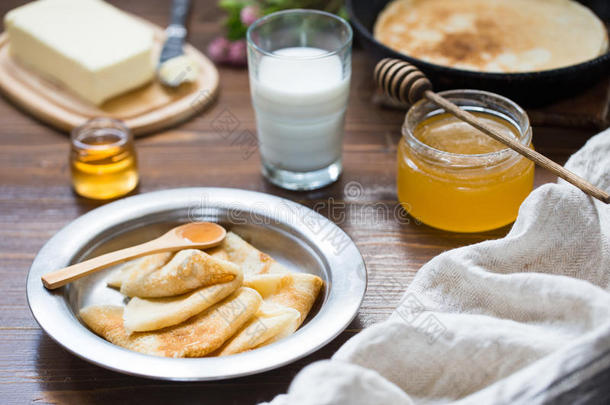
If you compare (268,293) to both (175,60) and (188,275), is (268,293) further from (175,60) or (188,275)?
(175,60)

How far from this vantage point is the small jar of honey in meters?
1.28

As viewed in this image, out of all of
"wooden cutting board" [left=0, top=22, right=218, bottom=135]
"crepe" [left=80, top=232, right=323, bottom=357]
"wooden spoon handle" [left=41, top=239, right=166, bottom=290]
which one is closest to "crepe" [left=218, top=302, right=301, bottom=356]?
"crepe" [left=80, top=232, right=323, bottom=357]

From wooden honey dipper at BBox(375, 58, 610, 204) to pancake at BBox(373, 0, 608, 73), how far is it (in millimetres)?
268

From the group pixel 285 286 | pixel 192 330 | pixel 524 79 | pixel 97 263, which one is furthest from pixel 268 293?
pixel 524 79

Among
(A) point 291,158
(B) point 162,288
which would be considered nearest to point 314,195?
(A) point 291,158

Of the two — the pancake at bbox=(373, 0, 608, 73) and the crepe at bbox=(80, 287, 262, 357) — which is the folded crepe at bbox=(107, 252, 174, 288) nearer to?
the crepe at bbox=(80, 287, 262, 357)

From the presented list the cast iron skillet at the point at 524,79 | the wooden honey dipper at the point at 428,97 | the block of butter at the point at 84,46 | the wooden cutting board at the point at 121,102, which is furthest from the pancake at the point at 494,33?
the block of butter at the point at 84,46

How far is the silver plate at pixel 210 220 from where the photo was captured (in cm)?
86

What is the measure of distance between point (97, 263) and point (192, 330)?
21cm

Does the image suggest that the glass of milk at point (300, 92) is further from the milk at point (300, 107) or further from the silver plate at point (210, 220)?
the silver plate at point (210, 220)

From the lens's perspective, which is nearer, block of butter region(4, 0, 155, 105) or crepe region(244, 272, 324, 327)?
crepe region(244, 272, 324, 327)

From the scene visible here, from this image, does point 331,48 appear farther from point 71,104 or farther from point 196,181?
point 71,104

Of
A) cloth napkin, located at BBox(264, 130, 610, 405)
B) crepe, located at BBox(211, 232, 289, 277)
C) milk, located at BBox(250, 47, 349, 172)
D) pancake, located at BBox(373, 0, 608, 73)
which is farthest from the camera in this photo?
pancake, located at BBox(373, 0, 608, 73)

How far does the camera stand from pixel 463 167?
3.64ft
